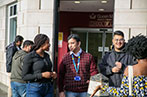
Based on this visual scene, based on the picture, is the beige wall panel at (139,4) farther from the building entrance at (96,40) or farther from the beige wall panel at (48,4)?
the building entrance at (96,40)

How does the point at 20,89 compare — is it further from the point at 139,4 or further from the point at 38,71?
the point at 139,4

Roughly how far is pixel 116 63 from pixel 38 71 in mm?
1171

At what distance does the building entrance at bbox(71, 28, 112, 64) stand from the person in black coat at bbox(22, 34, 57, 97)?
29.5ft

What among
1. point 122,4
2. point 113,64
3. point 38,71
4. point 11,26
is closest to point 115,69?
point 113,64

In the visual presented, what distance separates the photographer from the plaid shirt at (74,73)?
4215 mm

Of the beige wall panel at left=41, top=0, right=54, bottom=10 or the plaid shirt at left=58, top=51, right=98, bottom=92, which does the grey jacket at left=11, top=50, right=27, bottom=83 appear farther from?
the beige wall panel at left=41, top=0, right=54, bottom=10

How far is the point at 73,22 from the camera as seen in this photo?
13.0 metres

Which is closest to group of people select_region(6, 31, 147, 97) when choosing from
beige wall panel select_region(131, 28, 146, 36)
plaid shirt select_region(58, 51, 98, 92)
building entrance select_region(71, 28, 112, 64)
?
plaid shirt select_region(58, 51, 98, 92)

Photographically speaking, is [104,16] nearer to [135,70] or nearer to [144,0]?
[144,0]

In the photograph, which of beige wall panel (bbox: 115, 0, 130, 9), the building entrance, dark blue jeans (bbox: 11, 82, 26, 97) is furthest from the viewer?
the building entrance

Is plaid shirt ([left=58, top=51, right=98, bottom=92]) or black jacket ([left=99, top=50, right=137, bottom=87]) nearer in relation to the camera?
black jacket ([left=99, top=50, right=137, bottom=87])

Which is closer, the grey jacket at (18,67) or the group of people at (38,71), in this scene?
the group of people at (38,71)

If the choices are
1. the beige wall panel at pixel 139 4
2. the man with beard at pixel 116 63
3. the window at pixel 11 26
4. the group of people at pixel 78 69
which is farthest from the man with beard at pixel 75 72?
the window at pixel 11 26

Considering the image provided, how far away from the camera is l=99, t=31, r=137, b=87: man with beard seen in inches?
137
